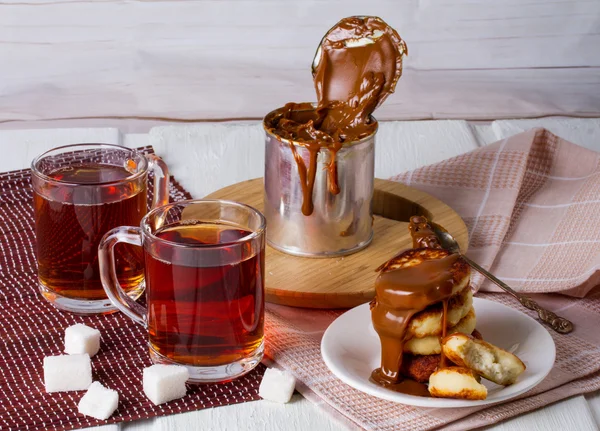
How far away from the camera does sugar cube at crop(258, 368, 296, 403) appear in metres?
1.22

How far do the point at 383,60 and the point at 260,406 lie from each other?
0.67m

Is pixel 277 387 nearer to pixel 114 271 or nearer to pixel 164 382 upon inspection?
pixel 164 382

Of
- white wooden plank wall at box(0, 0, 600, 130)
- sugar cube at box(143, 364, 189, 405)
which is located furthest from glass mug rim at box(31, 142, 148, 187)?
white wooden plank wall at box(0, 0, 600, 130)

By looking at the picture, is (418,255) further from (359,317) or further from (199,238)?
(199,238)

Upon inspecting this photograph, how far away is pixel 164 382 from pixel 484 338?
1.51 feet

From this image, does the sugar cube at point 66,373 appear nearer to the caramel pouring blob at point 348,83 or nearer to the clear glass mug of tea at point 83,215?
the clear glass mug of tea at point 83,215

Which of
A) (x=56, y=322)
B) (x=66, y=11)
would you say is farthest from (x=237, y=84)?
(x=56, y=322)

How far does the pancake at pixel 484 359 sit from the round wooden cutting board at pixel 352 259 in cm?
30

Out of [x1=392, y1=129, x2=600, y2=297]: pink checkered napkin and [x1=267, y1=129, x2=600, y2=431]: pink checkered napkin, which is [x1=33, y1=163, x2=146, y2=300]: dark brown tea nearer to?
[x1=267, y1=129, x2=600, y2=431]: pink checkered napkin

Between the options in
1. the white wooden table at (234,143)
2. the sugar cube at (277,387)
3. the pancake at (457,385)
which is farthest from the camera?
the white wooden table at (234,143)

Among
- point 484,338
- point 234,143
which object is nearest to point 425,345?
point 484,338

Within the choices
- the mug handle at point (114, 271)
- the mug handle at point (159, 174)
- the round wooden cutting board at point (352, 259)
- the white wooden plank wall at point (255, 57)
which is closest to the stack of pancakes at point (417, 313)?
the round wooden cutting board at point (352, 259)

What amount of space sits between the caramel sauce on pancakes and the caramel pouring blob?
36 cm

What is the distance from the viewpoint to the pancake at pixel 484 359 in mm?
1148
